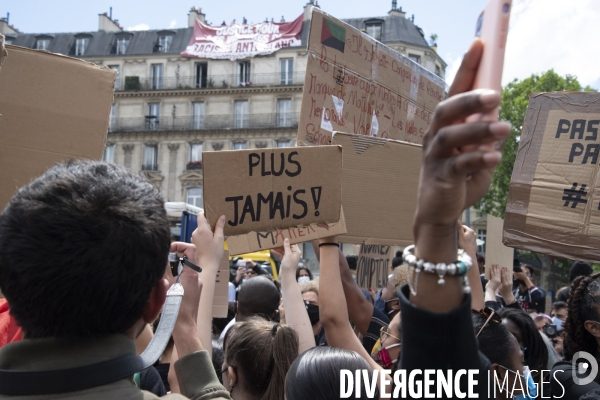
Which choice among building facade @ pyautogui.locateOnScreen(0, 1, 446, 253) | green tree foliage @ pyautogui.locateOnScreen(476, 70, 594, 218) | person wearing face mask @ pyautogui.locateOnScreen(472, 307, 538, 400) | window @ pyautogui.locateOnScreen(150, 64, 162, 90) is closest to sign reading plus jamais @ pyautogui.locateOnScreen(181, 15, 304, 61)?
building facade @ pyautogui.locateOnScreen(0, 1, 446, 253)

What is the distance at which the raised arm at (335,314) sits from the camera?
287 centimetres

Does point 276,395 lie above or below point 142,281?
below

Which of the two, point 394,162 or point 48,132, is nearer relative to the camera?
point 48,132

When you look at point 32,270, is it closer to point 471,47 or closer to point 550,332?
point 471,47

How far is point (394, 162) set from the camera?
416cm

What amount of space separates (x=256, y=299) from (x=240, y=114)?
132 feet

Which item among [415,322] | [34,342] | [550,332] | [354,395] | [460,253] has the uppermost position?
[460,253]

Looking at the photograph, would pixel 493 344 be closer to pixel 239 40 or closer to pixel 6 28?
pixel 239 40

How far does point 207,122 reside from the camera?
44.2m

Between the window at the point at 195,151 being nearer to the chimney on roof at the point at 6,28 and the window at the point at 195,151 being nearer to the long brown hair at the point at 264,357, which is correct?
the chimney on roof at the point at 6,28

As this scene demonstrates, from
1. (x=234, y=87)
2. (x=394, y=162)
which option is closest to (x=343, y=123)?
(x=394, y=162)

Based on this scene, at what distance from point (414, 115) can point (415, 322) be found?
4.20 meters

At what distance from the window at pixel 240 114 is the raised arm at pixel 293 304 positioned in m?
41.1

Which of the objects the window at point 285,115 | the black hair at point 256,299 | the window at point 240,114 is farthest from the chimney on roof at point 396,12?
the black hair at point 256,299
